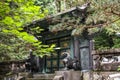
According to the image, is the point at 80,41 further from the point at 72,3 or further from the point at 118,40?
the point at 72,3

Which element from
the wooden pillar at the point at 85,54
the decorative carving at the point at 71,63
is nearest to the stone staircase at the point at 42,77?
the decorative carving at the point at 71,63

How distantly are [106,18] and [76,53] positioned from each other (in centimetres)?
473

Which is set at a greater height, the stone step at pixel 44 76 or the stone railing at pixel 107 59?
the stone railing at pixel 107 59

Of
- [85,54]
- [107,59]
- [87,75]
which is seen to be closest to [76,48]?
[85,54]

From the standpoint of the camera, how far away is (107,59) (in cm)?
840

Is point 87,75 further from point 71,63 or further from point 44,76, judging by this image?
point 44,76

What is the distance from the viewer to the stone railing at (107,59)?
8.10 m

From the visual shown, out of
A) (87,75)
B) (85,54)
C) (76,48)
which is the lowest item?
(87,75)

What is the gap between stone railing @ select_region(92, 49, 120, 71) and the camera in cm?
810

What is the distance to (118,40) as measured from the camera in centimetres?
938

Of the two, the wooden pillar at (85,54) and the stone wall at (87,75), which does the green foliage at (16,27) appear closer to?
the stone wall at (87,75)

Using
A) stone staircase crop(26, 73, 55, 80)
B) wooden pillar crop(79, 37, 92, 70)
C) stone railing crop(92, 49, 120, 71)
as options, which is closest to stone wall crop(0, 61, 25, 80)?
stone staircase crop(26, 73, 55, 80)

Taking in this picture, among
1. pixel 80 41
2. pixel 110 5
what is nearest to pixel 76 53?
pixel 80 41

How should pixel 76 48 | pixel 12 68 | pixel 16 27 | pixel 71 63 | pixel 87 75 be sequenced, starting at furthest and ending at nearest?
pixel 12 68 < pixel 76 48 < pixel 71 63 < pixel 87 75 < pixel 16 27
